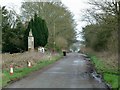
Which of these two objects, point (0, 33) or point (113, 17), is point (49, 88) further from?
point (0, 33)

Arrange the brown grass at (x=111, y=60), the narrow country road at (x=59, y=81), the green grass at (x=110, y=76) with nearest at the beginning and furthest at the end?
1. the green grass at (x=110, y=76)
2. the narrow country road at (x=59, y=81)
3. the brown grass at (x=111, y=60)

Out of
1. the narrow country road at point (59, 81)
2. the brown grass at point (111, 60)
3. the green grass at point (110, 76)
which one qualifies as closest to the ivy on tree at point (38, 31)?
the brown grass at point (111, 60)

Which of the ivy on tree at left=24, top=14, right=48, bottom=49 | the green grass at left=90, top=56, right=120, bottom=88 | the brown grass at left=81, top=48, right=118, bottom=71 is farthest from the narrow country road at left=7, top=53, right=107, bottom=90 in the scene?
the ivy on tree at left=24, top=14, right=48, bottom=49

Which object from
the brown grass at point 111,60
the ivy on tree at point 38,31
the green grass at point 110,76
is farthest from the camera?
the ivy on tree at point 38,31

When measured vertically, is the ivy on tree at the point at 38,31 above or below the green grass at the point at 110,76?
above

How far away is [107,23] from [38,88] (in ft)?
35.2

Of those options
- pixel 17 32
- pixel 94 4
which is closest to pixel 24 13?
pixel 17 32

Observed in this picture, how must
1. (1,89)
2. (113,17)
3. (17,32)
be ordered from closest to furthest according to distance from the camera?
(1,89), (113,17), (17,32)

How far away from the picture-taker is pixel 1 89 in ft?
51.1

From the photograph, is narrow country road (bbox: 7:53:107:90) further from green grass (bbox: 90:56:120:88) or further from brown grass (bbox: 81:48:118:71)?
brown grass (bbox: 81:48:118:71)

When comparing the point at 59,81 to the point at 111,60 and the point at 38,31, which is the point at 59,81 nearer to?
the point at 111,60

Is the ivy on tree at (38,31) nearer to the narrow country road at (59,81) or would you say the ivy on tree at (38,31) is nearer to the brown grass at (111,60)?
the brown grass at (111,60)

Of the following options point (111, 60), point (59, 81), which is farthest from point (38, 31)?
point (59, 81)

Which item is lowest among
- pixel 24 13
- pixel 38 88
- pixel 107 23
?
pixel 38 88
